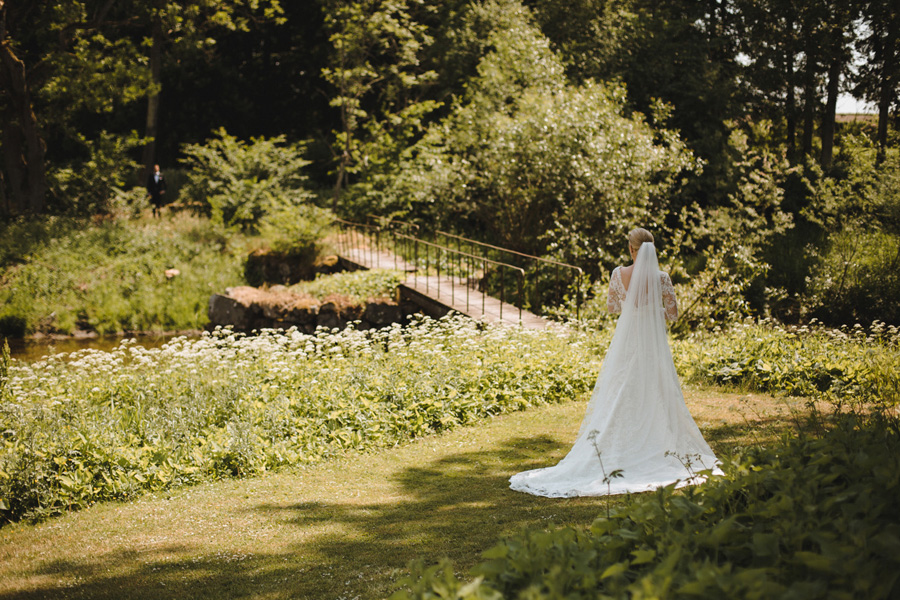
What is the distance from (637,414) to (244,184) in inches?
721

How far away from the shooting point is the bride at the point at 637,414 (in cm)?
568

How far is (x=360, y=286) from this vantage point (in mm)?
14820

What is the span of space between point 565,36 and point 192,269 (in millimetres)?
13572

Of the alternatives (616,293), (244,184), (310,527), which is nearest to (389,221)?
(244,184)

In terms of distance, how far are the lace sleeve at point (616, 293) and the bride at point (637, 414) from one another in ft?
0.23

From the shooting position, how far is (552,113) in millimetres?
14586

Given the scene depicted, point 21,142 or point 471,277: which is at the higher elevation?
point 21,142

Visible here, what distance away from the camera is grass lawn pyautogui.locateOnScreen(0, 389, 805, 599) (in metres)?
4.27

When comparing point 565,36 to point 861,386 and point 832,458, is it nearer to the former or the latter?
point 861,386

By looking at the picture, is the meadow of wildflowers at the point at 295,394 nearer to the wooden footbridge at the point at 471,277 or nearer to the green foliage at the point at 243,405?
the green foliage at the point at 243,405

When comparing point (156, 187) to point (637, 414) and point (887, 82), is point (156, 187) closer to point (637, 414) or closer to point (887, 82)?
point (887, 82)

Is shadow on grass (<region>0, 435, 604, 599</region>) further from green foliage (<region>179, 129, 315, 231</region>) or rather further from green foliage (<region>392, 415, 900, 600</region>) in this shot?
green foliage (<region>179, 129, 315, 231</region>)

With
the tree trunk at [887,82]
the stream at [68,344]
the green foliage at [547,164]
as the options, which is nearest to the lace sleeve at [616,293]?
the green foliage at [547,164]

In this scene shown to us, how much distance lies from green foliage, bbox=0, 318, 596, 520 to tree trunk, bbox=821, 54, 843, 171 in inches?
593
